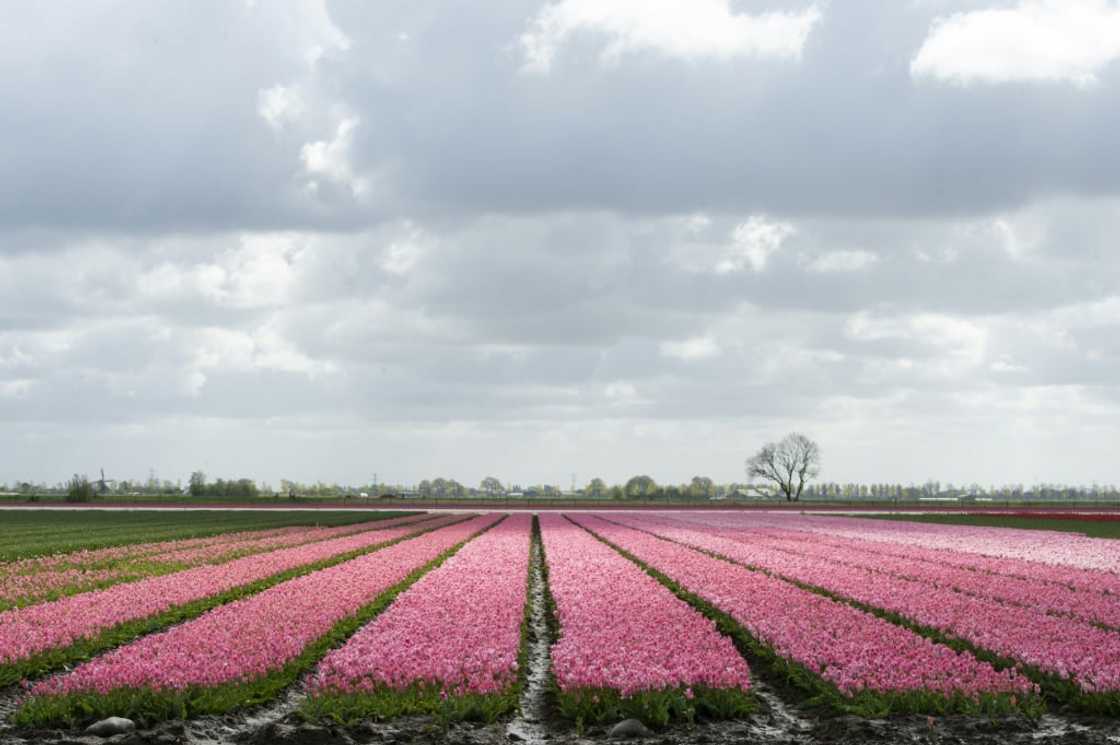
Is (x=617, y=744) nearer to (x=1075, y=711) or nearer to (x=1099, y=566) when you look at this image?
(x=1075, y=711)

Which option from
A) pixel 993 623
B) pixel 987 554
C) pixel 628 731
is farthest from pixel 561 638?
pixel 987 554

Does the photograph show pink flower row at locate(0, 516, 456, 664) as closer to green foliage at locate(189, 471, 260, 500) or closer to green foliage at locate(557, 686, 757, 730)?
green foliage at locate(557, 686, 757, 730)

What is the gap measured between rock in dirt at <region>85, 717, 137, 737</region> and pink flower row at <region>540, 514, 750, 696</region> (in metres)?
4.98

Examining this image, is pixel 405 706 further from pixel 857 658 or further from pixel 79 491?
pixel 79 491

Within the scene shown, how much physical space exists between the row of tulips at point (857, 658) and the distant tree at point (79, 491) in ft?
380

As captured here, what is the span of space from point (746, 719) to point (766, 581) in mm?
11014

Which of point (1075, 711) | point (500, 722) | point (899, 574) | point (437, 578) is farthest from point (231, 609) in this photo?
point (899, 574)

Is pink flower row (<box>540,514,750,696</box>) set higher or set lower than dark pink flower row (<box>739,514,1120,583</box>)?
higher

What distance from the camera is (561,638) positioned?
1554cm

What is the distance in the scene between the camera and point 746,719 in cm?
1106

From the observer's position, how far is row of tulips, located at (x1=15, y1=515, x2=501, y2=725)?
10.8 meters

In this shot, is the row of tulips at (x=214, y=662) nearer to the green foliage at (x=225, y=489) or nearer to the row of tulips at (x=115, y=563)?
the row of tulips at (x=115, y=563)

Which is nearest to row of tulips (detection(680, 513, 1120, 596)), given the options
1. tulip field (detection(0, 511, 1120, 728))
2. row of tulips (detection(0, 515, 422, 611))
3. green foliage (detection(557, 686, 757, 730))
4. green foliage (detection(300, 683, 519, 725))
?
tulip field (detection(0, 511, 1120, 728))

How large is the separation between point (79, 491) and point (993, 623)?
402 ft
